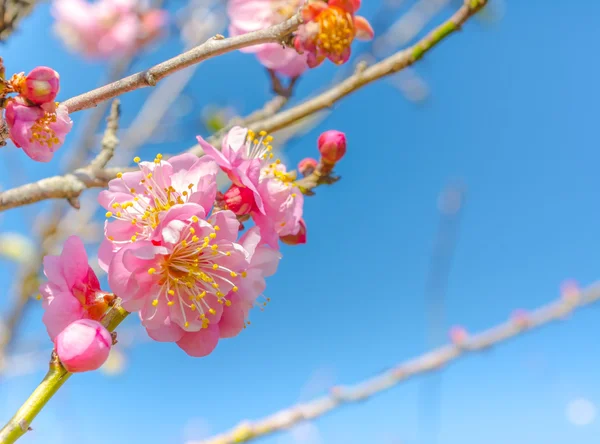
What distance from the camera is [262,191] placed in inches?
37.3

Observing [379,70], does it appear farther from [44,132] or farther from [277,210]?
[44,132]

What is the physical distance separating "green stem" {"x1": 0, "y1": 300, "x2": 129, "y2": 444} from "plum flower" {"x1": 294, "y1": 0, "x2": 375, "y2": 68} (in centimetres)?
75

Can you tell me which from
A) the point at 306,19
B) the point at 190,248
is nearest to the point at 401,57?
the point at 306,19

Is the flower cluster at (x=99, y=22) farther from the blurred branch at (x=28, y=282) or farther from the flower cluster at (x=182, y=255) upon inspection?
the flower cluster at (x=182, y=255)

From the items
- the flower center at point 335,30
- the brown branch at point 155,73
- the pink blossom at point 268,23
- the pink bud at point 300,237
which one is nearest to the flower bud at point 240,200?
the pink bud at point 300,237

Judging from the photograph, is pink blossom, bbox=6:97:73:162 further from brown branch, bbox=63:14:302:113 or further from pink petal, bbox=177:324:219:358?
pink petal, bbox=177:324:219:358

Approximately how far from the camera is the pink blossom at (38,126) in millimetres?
762

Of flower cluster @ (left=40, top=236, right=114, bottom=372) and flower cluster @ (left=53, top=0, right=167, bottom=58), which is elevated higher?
flower cluster @ (left=53, top=0, right=167, bottom=58)

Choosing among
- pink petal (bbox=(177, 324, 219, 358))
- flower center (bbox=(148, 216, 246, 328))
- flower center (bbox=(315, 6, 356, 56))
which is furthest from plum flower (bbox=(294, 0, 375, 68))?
pink petal (bbox=(177, 324, 219, 358))

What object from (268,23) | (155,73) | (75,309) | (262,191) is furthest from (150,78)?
(268,23)

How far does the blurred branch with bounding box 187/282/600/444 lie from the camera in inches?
73.9

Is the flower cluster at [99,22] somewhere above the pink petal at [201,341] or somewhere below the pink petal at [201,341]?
above

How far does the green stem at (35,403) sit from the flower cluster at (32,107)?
0.33 m

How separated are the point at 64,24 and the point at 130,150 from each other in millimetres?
1417
